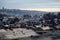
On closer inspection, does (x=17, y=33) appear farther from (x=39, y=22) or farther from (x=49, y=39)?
(x=49, y=39)

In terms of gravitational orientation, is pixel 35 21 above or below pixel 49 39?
above

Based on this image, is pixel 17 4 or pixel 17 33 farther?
pixel 17 4

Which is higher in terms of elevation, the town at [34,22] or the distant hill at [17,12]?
the distant hill at [17,12]

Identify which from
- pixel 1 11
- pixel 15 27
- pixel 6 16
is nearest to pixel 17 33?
pixel 15 27

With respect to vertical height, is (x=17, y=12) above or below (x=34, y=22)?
above

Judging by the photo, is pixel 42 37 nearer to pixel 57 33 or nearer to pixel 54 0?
pixel 57 33

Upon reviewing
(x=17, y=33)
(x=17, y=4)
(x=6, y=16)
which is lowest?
(x=17, y=33)

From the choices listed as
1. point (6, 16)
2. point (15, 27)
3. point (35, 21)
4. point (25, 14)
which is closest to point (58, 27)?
point (35, 21)

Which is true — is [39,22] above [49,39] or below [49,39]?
above

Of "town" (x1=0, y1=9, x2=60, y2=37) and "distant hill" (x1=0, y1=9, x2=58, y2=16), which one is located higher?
"distant hill" (x1=0, y1=9, x2=58, y2=16)
